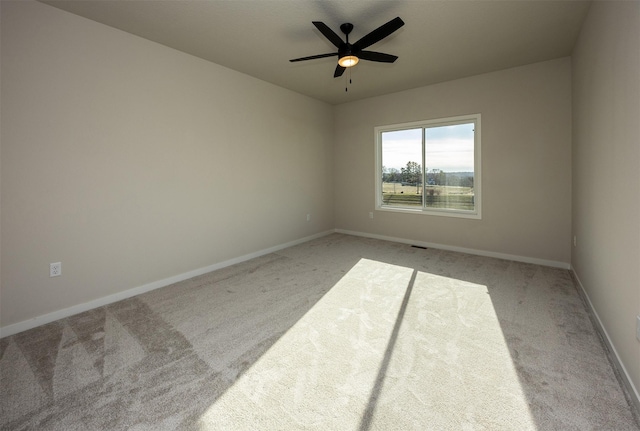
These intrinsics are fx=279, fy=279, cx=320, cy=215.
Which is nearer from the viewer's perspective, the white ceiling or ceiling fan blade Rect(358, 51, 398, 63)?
the white ceiling

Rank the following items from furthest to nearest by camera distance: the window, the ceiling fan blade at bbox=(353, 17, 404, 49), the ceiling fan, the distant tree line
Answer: the distant tree line
the window
the ceiling fan
the ceiling fan blade at bbox=(353, 17, 404, 49)

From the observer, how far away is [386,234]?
5.34 m

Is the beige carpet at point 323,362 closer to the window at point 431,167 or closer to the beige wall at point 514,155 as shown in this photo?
the beige wall at point 514,155

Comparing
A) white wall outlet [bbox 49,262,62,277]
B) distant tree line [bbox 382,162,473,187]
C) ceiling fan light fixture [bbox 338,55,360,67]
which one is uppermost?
ceiling fan light fixture [bbox 338,55,360,67]

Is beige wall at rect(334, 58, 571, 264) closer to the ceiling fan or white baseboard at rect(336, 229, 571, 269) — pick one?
Answer: white baseboard at rect(336, 229, 571, 269)

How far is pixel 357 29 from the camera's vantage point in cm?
287

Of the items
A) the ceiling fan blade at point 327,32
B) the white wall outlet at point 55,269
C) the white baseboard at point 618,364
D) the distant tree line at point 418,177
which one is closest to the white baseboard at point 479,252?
the distant tree line at point 418,177

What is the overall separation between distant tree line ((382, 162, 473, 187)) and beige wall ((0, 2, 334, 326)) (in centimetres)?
241

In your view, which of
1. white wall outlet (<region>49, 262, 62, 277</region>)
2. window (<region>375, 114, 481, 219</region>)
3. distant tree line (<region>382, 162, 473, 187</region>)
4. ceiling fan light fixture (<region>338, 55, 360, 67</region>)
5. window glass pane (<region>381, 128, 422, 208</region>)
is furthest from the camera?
window glass pane (<region>381, 128, 422, 208</region>)

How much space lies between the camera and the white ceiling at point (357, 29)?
248 centimetres

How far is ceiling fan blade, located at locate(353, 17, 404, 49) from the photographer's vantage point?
2229 millimetres

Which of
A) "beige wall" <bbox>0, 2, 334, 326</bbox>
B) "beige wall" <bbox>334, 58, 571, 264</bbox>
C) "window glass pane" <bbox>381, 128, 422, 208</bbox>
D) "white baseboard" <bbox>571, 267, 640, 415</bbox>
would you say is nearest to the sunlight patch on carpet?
"white baseboard" <bbox>571, 267, 640, 415</bbox>

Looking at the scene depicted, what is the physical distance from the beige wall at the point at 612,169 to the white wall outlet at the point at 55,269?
420cm

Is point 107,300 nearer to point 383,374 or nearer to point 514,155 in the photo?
point 383,374
